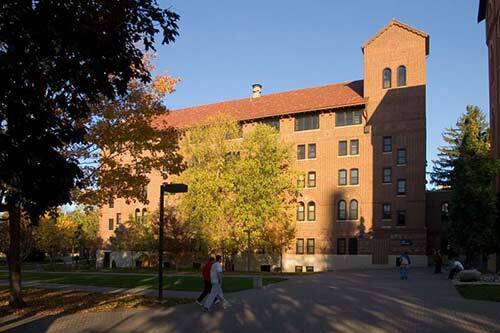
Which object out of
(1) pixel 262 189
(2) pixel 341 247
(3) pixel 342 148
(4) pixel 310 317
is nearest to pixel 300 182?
(1) pixel 262 189

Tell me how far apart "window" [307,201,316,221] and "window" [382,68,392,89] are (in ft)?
41.3

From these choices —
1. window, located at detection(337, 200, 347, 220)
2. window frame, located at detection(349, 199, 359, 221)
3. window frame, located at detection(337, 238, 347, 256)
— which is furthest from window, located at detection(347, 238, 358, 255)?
window, located at detection(337, 200, 347, 220)

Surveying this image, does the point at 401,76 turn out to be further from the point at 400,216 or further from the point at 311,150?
the point at 400,216

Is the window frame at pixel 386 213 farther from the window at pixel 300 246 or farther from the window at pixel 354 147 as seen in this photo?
the window at pixel 300 246

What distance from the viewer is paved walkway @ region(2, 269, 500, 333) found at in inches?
482

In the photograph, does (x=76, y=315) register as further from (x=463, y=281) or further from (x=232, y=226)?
(x=232, y=226)

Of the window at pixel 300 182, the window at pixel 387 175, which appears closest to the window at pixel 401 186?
the window at pixel 387 175

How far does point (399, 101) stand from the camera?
49312mm

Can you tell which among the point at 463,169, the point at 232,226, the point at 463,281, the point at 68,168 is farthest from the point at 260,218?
the point at 68,168

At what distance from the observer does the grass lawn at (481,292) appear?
17594 mm

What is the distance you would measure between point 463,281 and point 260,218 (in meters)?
17.7

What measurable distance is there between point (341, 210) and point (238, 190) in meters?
13.8

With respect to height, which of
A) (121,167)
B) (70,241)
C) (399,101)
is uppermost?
(399,101)

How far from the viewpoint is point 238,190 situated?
4112cm
